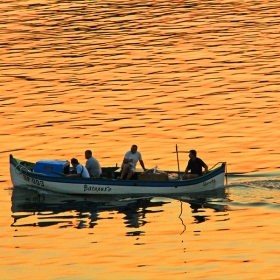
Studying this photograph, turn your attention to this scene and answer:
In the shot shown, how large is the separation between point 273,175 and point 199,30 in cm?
4071

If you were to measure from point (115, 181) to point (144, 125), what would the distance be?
13387 millimetres

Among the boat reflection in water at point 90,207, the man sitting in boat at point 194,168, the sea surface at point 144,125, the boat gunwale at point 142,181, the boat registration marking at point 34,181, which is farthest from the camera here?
the boat registration marking at point 34,181

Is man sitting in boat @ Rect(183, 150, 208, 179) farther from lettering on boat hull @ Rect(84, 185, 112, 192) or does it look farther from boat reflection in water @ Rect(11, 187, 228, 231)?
lettering on boat hull @ Rect(84, 185, 112, 192)

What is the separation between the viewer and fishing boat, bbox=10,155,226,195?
4412 cm

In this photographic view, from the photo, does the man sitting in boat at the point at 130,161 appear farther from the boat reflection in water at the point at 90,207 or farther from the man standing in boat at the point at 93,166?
the boat reflection in water at the point at 90,207

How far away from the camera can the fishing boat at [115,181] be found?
1737 inches

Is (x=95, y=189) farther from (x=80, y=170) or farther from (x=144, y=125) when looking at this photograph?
(x=144, y=125)

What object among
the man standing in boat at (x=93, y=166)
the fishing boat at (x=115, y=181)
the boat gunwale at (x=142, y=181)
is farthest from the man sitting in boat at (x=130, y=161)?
the man standing in boat at (x=93, y=166)

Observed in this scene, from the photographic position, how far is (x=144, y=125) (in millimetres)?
57438

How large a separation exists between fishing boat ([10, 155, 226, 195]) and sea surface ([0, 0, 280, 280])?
416 mm

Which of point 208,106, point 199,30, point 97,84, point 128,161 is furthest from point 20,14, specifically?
point 128,161

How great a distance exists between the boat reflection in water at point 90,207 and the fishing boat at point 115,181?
33cm

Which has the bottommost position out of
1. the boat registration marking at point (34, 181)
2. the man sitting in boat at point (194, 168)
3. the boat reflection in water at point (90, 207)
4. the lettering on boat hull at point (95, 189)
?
the boat reflection in water at point (90, 207)

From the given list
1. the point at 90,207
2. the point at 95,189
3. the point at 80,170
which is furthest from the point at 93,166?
the point at 90,207
